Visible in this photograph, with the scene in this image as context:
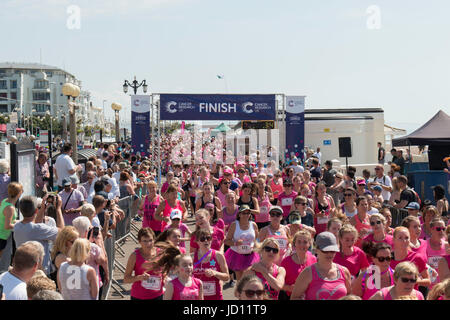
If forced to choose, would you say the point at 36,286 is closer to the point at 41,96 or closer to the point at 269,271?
the point at 269,271

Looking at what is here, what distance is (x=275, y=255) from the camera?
557 cm

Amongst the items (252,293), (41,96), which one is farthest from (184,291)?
(41,96)

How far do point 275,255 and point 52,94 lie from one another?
158 m

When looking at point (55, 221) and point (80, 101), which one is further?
point (80, 101)

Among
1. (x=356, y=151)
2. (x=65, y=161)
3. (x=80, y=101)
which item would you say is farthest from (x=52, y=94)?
(x=65, y=161)

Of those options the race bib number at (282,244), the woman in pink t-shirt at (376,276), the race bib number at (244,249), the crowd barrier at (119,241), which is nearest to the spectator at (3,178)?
the crowd barrier at (119,241)

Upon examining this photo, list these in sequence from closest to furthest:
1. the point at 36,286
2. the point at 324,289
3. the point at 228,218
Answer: the point at 36,286 < the point at 324,289 < the point at 228,218

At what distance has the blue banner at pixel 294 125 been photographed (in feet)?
75.3

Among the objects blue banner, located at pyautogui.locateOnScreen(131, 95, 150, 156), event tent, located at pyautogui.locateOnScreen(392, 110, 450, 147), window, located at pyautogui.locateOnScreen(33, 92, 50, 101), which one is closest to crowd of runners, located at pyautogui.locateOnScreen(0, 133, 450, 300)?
event tent, located at pyautogui.locateOnScreen(392, 110, 450, 147)

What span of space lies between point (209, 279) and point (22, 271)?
1934mm

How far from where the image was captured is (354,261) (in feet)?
20.1

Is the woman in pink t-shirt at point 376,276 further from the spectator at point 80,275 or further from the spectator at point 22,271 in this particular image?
the spectator at point 22,271

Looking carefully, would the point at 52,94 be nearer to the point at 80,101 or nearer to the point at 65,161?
the point at 80,101
